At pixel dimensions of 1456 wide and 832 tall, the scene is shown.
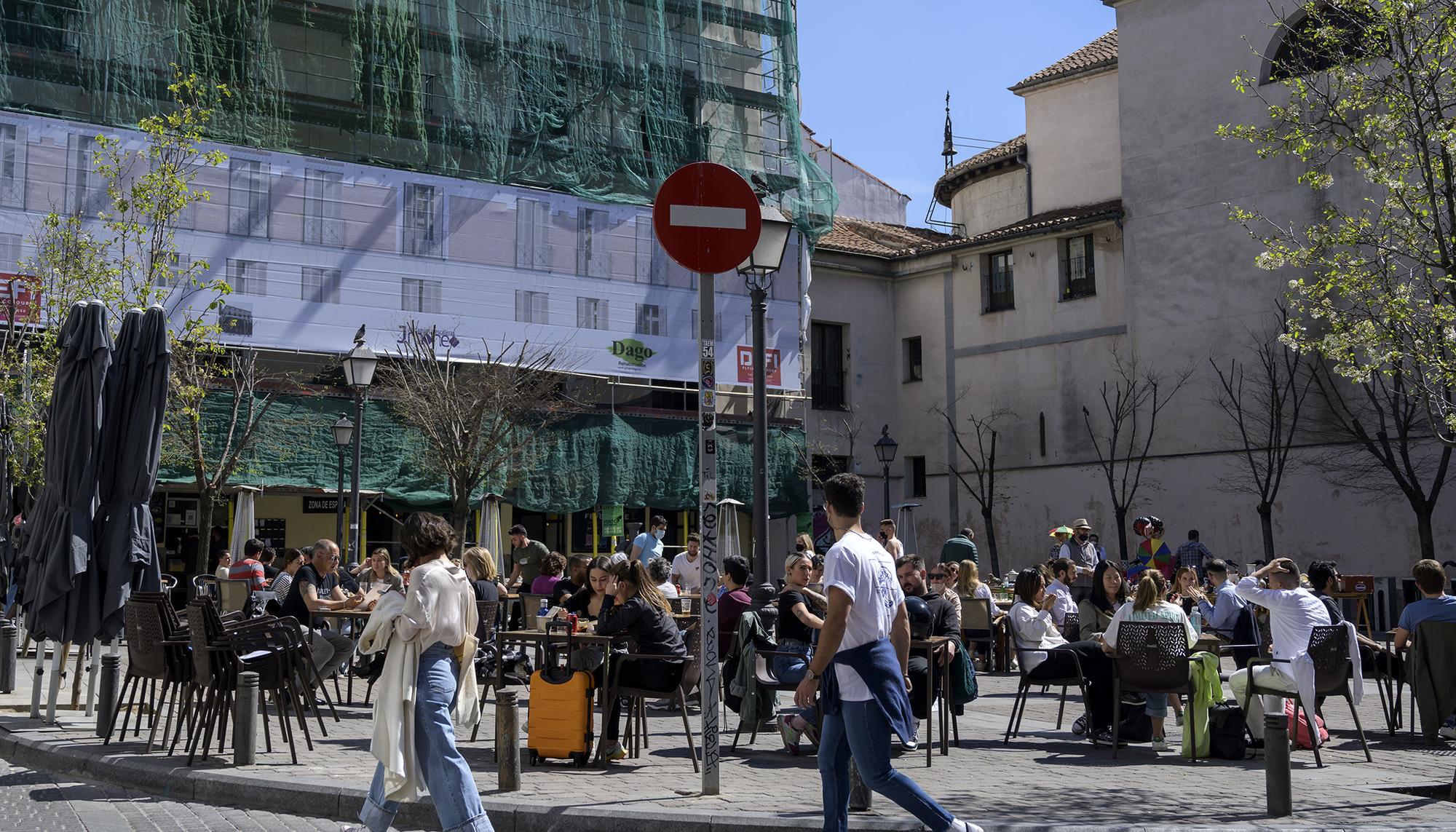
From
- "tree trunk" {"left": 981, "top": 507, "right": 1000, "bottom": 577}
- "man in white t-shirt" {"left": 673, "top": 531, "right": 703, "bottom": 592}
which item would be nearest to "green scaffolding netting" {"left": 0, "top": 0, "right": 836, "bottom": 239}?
"tree trunk" {"left": 981, "top": 507, "right": 1000, "bottom": 577}

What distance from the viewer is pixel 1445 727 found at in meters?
12.0

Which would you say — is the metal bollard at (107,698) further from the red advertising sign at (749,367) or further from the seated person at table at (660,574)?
the red advertising sign at (749,367)

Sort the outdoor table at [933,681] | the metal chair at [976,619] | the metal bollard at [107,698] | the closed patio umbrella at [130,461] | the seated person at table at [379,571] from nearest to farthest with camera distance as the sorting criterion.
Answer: the outdoor table at [933,681], the metal bollard at [107,698], the closed patio umbrella at [130,461], the seated person at table at [379,571], the metal chair at [976,619]

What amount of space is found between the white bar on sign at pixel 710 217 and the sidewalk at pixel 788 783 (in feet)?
11.0

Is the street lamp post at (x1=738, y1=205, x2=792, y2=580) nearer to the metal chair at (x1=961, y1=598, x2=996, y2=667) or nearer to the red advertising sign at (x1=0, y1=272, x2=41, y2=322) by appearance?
the metal chair at (x1=961, y1=598, x2=996, y2=667)

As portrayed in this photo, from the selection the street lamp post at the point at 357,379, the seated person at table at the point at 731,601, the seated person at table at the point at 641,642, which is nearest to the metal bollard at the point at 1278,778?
the seated person at table at the point at 641,642

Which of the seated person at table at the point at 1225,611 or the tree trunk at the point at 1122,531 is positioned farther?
the tree trunk at the point at 1122,531

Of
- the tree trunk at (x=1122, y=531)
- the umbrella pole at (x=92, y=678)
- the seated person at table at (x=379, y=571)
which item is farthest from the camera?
the tree trunk at (x=1122, y=531)

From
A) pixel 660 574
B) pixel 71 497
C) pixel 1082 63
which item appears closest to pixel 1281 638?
pixel 660 574

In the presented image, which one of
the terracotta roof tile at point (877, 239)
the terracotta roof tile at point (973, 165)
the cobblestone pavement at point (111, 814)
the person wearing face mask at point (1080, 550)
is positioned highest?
the terracotta roof tile at point (973, 165)

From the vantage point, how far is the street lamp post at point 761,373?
12664 mm

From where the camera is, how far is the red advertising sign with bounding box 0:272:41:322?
23.3m

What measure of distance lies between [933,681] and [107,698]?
625 cm

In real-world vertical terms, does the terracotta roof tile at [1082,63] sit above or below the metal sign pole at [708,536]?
above
